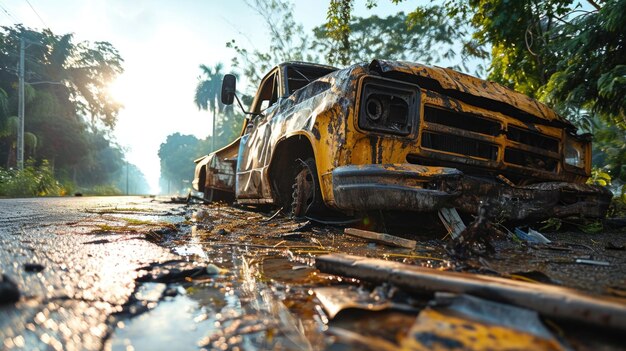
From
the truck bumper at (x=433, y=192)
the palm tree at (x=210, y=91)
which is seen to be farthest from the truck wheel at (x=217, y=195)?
the palm tree at (x=210, y=91)

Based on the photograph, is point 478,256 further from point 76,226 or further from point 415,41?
point 415,41

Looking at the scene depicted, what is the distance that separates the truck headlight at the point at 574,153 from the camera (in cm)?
306

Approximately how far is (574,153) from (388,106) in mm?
2038

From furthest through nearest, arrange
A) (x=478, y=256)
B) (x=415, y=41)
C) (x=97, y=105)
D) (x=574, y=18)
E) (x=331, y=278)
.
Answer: (x=97, y=105)
(x=415, y=41)
(x=574, y=18)
(x=478, y=256)
(x=331, y=278)

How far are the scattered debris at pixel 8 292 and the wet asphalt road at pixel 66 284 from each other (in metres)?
0.02

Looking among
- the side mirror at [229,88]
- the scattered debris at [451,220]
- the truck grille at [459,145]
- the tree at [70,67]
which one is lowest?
the scattered debris at [451,220]

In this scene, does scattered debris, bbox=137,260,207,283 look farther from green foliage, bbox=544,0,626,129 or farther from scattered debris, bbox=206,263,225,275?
green foliage, bbox=544,0,626,129

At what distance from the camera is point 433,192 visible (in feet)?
6.11

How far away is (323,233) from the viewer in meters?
2.55

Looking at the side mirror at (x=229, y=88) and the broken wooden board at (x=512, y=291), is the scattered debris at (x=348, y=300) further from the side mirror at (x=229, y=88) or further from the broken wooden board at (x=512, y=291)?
the side mirror at (x=229, y=88)

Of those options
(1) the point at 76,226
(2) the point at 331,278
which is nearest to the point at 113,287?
(2) the point at 331,278

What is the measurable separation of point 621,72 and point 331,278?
4.77 meters

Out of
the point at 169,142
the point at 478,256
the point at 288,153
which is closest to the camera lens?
the point at 478,256

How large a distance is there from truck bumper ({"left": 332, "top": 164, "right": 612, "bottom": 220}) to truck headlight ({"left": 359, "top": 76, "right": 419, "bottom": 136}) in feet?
1.13
